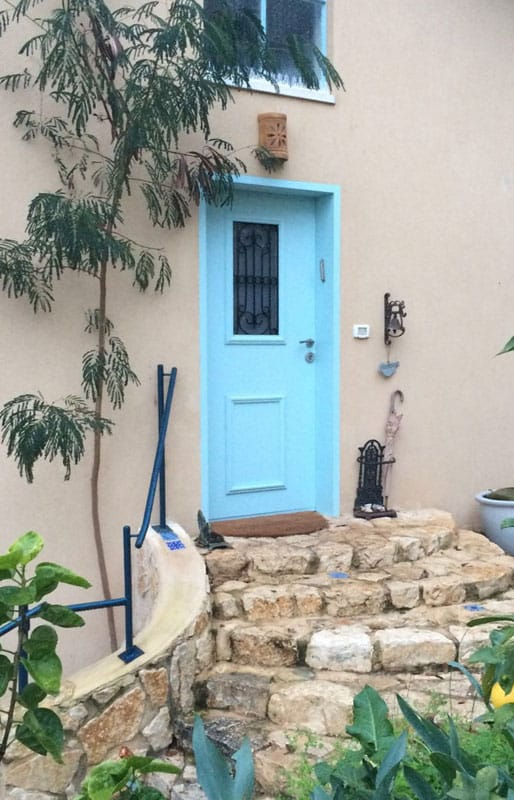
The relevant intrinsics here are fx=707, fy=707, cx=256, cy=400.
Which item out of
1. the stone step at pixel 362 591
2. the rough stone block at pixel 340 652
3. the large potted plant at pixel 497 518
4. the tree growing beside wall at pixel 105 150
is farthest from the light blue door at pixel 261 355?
the rough stone block at pixel 340 652

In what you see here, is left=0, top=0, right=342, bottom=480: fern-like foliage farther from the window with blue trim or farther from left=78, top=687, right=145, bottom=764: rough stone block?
left=78, top=687, right=145, bottom=764: rough stone block

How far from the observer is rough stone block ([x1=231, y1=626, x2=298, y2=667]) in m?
2.95

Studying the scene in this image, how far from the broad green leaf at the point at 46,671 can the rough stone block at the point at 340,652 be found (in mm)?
2143

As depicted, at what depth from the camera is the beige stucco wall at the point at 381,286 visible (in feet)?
11.9

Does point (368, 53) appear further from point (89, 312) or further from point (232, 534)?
point (232, 534)

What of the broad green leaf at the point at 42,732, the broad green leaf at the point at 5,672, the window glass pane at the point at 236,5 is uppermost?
the window glass pane at the point at 236,5

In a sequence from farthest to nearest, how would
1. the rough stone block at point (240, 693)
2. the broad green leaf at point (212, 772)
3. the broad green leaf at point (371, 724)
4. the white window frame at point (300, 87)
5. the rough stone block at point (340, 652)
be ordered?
the white window frame at point (300, 87), the rough stone block at point (340, 652), the rough stone block at point (240, 693), the broad green leaf at point (371, 724), the broad green leaf at point (212, 772)

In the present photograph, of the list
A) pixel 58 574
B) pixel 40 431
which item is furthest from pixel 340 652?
pixel 58 574

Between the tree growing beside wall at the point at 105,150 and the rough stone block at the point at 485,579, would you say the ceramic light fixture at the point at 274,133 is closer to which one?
the tree growing beside wall at the point at 105,150

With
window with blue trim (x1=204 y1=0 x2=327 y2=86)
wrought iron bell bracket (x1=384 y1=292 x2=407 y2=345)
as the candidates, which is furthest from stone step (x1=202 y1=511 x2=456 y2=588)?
window with blue trim (x1=204 y1=0 x2=327 y2=86)

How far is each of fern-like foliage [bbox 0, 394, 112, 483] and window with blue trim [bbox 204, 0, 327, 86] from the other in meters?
2.39

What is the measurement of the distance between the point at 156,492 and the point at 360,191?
2.21 metres

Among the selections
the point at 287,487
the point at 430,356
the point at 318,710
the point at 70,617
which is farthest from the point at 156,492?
the point at 70,617

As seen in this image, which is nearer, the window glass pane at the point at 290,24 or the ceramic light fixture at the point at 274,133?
the ceramic light fixture at the point at 274,133
